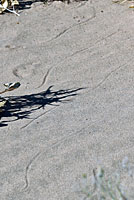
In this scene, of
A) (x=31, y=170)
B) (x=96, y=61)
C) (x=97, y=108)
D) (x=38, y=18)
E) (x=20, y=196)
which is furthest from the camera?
(x=38, y=18)

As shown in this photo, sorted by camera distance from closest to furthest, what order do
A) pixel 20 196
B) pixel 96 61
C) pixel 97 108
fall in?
pixel 20 196, pixel 97 108, pixel 96 61

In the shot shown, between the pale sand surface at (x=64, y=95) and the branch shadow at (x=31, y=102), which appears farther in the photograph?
the branch shadow at (x=31, y=102)

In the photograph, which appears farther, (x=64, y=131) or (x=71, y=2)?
(x=71, y=2)

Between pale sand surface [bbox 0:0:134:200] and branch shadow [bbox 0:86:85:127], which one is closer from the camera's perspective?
pale sand surface [bbox 0:0:134:200]

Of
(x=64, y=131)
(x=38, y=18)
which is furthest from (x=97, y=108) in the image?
(x=38, y=18)

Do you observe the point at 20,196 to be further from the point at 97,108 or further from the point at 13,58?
the point at 13,58
